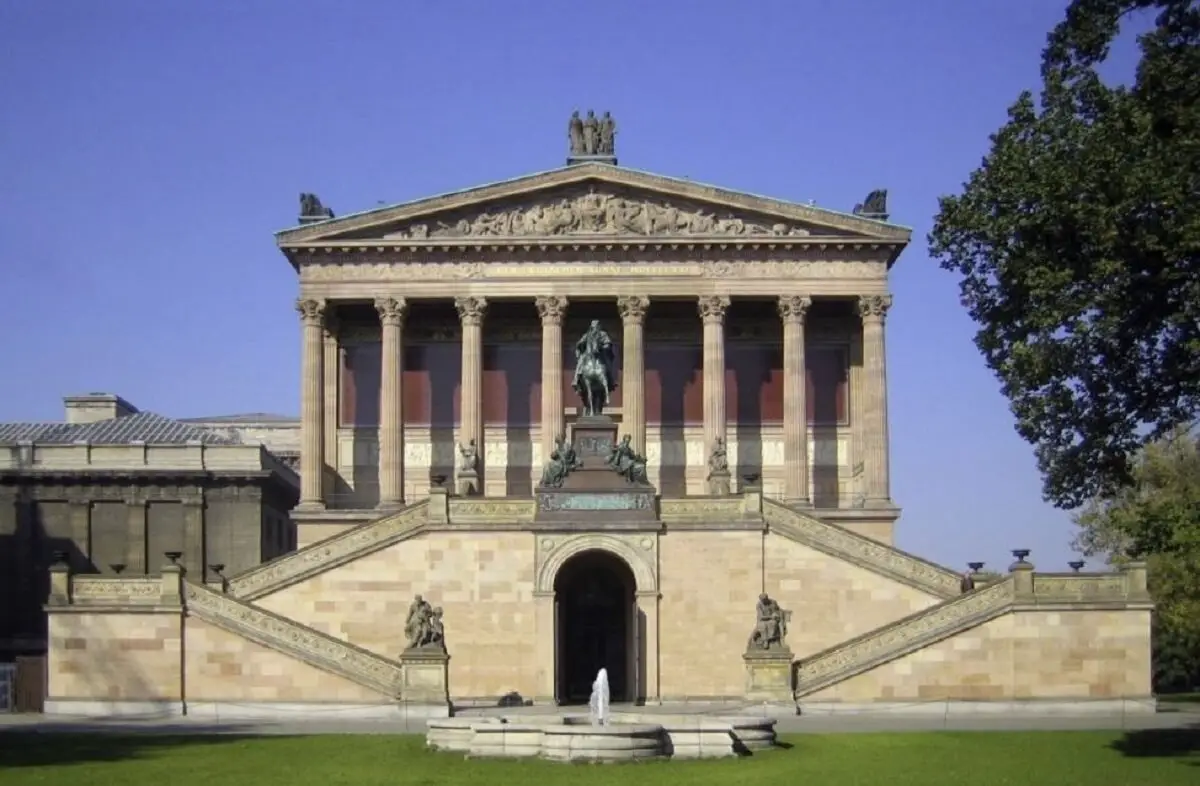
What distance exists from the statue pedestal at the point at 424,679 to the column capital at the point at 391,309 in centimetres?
2452

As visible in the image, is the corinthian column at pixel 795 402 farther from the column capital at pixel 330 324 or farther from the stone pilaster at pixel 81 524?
the stone pilaster at pixel 81 524

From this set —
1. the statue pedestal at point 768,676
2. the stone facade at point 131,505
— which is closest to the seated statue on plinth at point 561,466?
the statue pedestal at point 768,676

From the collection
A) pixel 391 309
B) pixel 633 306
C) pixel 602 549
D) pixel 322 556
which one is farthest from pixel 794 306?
pixel 322 556

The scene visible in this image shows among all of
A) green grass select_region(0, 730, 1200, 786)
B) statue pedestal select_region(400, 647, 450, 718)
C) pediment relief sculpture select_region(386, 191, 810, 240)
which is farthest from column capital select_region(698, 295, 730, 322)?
green grass select_region(0, 730, 1200, 786)

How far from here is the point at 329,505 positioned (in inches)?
2891

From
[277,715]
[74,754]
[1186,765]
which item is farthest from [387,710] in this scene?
[1186,765]

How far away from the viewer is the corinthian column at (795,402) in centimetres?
7256

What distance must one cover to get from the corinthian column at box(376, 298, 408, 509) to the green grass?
2923 centimetres

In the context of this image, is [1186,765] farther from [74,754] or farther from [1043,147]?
[74,754]

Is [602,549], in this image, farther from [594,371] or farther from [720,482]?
[720,482]

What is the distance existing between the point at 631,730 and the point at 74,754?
38.4ft

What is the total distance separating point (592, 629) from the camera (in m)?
61.0

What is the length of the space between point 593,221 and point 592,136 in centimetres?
372

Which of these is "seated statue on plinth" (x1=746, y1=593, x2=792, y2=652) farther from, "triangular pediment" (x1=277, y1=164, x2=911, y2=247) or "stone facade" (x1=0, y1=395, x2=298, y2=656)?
"stone facade" (x1=0, y1=395, x2=298, y2=656)
